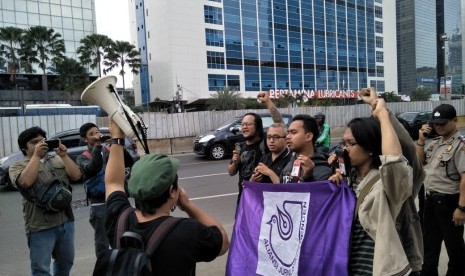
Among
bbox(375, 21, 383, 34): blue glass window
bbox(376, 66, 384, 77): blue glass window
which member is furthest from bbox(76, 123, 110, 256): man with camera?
bbox(375, 21, 383, 34): blue glass window

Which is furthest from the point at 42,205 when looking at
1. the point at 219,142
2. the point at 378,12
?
the point at 378,12

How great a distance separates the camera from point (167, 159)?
5.74ft

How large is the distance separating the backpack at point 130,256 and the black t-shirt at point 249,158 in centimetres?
224

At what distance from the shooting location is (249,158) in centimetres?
402

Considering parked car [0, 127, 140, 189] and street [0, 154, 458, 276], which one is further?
parked car [0, 127, 140, 189]

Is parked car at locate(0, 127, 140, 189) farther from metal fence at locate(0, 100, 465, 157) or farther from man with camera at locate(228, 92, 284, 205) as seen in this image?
man with camera at locate(228, 92, 284, 205)

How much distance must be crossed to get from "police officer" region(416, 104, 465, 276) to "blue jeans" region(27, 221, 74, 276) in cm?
330

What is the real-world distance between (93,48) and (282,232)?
53.1 meters

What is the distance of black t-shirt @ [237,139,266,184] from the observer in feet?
12.8

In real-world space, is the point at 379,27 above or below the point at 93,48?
above

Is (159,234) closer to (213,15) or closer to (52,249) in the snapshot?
(52,249)

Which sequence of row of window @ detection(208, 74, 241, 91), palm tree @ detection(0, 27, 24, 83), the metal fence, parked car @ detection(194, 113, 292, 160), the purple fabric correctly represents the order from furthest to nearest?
row of window @ detection(208, 74, 241, 91) < palm tree @ detection(0, 27, 24, 83) < the metal fence < parked car @ detection(194, 113, 292, 160) < the purple fabric

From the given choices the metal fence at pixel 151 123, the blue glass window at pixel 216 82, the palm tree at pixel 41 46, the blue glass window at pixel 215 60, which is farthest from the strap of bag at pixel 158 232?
the blue glass window at pixel 215 60

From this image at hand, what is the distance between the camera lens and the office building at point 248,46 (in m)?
59.3
